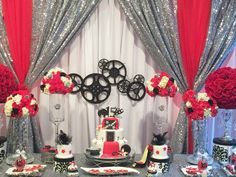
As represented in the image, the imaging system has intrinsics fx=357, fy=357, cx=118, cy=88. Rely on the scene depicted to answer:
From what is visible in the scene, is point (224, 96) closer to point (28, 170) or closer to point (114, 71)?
point (114, 71)

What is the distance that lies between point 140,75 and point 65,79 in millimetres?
614

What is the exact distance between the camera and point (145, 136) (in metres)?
2.67

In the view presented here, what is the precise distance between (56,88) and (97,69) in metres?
0.49

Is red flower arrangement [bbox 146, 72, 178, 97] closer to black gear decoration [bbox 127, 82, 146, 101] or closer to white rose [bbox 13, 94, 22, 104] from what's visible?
black gear decoration [bbox 127, 82, 146, 101]

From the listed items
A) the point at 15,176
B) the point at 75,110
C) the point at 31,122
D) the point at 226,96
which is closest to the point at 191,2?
the point at 226,96

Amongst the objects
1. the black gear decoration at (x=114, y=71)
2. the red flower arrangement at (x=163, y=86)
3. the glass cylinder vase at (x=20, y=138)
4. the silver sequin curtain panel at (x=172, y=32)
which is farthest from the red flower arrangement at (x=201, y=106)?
the glass cylinder vase at (x=20, y=138)

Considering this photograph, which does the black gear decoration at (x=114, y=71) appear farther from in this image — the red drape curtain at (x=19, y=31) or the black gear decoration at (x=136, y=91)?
the red drape curtain at (x=19, y=31)

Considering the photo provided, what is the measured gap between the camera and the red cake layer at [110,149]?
2145 mm

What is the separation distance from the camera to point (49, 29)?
2.50 meters

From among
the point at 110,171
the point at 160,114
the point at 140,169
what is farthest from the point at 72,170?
the point at 160,114

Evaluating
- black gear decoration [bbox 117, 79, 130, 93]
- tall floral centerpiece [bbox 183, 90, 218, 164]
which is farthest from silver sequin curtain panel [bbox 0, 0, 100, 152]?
tall floral centerpiece [bbox 183, 90, 218, 164]

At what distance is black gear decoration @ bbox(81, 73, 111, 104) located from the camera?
259 cm

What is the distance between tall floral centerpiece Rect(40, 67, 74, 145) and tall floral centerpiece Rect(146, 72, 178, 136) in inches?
20.9

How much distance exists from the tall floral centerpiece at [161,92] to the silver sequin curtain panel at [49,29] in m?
0.69
